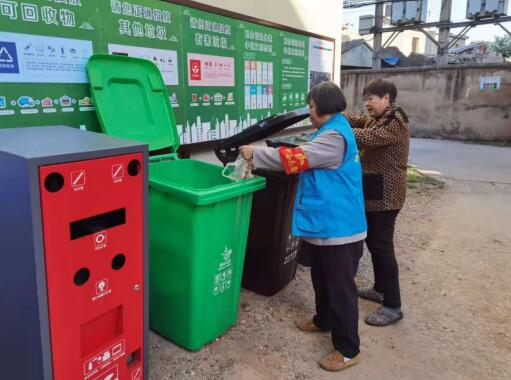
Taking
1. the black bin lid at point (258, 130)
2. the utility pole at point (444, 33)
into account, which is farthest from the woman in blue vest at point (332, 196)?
the utility pole at point (444, 33)

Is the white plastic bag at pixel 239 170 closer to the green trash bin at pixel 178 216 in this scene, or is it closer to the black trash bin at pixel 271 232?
the green trash bin at pixel 178 216

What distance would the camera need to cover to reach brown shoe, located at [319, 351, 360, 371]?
218cm

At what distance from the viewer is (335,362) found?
219 cm

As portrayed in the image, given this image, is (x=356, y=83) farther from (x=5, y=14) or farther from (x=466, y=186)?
(x=5, y=14)

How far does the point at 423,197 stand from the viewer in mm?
5875

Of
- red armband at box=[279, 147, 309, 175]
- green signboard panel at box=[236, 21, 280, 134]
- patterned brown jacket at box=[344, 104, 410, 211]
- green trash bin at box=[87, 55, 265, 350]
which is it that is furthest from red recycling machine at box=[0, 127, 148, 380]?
green signboard panel at box=[236, 21, 280, 134]

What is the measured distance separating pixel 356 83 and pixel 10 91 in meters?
12.8

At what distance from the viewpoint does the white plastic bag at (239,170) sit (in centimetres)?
221

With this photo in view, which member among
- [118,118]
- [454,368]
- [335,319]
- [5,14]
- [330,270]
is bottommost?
[454,368]

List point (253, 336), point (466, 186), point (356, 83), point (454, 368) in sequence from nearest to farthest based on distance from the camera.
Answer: point (454, 368) → point (253, 336) → point (466, 186) → point (356, 83)

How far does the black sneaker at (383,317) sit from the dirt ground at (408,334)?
0.12ft

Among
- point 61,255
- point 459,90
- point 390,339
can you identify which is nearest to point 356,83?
point 459,90

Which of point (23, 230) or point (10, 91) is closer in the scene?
point (23, 230)

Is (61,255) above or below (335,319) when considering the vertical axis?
above
